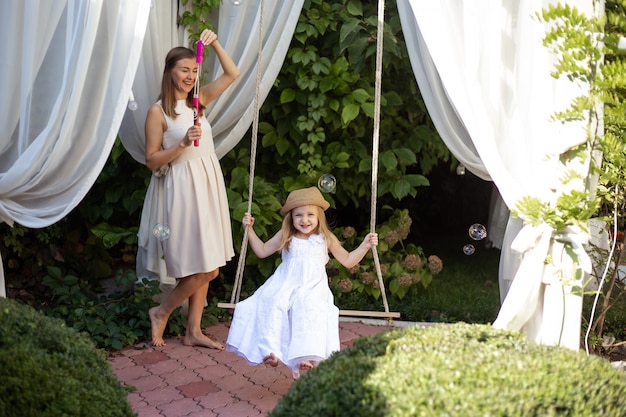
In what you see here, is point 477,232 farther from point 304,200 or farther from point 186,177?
point 186,177

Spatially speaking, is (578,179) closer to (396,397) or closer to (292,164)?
(396,397)

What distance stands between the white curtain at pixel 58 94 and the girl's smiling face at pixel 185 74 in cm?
55

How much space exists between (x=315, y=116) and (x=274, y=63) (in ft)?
2.68

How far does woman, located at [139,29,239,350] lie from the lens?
457 cm

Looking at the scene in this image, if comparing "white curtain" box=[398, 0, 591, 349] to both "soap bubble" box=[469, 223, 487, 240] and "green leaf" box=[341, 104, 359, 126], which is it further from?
"green leaf" box=[341, 104, 359, 126]

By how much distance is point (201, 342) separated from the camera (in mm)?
4785

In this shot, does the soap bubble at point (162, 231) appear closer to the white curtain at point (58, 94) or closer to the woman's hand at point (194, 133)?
the woman's hand at point (194, 133)

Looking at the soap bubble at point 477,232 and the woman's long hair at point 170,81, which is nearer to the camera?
the woman's long hair at point 170,81

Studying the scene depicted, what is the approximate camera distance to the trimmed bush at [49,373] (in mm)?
2617

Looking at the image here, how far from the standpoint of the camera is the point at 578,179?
330 centimetres

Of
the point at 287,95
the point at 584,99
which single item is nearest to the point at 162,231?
the point at 287,95

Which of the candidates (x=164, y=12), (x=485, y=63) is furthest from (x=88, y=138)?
(x=485, y=63)

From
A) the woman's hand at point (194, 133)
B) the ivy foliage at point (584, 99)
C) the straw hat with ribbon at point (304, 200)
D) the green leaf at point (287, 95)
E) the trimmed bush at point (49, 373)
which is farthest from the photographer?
the green leaf at point (287, 95)

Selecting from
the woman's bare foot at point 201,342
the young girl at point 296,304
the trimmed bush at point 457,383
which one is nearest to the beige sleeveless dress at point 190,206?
the woman's bare foot at point 201,342
